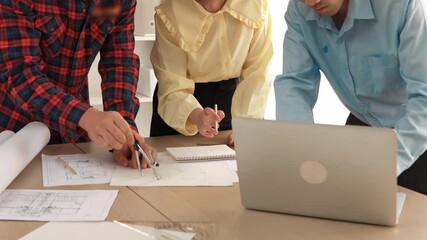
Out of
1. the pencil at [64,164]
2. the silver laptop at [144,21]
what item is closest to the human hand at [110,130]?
the pencil at [64,164]

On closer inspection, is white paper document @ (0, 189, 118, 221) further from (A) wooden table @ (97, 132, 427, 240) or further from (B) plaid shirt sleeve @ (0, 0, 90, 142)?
(B) plaid shirt sleeve @ (0, 0, 90, 142)

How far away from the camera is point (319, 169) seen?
1.01 m

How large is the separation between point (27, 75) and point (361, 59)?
0.92 meters

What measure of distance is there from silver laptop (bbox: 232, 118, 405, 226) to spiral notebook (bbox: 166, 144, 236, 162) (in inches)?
14.9

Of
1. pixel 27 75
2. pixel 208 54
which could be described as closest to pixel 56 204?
pixel 27 75

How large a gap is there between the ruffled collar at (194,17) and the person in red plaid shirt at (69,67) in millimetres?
163

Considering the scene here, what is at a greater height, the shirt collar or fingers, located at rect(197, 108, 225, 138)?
the shirt collar

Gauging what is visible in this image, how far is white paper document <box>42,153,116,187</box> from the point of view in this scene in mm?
1303

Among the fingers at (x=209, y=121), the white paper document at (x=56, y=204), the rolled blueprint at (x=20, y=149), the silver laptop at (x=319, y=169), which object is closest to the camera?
the silver laptop at (x=319, y=169)

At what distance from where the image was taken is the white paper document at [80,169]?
130cm

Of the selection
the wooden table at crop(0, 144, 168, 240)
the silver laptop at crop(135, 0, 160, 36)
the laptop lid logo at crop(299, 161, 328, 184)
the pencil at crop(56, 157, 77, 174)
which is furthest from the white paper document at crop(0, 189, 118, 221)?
the silver laptop at crop(135, 0, 160, 36)

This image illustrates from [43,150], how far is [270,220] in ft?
2.75

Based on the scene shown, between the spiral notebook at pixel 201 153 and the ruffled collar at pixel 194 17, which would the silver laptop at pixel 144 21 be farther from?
the spiral notebook at pixel 201 153

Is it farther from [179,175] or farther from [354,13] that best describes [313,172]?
[354,13]
